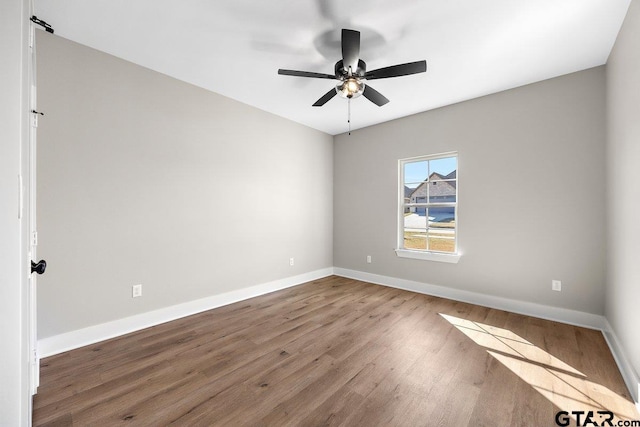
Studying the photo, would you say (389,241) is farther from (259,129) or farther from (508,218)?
(259,129)

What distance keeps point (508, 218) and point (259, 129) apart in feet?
11.8

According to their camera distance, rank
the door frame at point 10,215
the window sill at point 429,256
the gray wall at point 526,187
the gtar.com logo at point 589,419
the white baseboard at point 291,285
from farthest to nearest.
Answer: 1. the window sill at point 429,256
2. the gray wall at point 526,187
3. the white baseboard at point 291,285
4. the gtar.com logo at point 589,419
5. the door frame at point 10,215

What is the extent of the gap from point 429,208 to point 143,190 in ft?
12.4

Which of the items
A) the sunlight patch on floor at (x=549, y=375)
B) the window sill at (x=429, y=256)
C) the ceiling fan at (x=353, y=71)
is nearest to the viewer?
the sunlight patch on floor at (x=549, y=375)

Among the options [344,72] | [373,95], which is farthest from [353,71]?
[373,95]

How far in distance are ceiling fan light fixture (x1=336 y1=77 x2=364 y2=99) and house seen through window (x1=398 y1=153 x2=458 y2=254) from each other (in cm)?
203

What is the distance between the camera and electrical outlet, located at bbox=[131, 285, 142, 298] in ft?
8.78

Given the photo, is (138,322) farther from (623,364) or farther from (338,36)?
(623,364)

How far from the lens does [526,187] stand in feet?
10.1

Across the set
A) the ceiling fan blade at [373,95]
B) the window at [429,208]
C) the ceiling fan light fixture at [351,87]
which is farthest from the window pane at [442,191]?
the ceiling fan light fixture at [351,87]

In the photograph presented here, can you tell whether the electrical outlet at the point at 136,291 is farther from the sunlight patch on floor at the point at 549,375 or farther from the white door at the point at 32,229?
the sunlight patch on floor at the point at 549,375

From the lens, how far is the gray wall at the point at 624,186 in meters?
1.79

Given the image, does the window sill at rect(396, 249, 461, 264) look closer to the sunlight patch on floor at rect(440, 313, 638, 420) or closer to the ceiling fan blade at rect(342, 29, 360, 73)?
the sunlight patch on floor at rect(440, 313, 638, 420)

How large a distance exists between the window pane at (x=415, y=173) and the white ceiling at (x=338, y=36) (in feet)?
4.00
